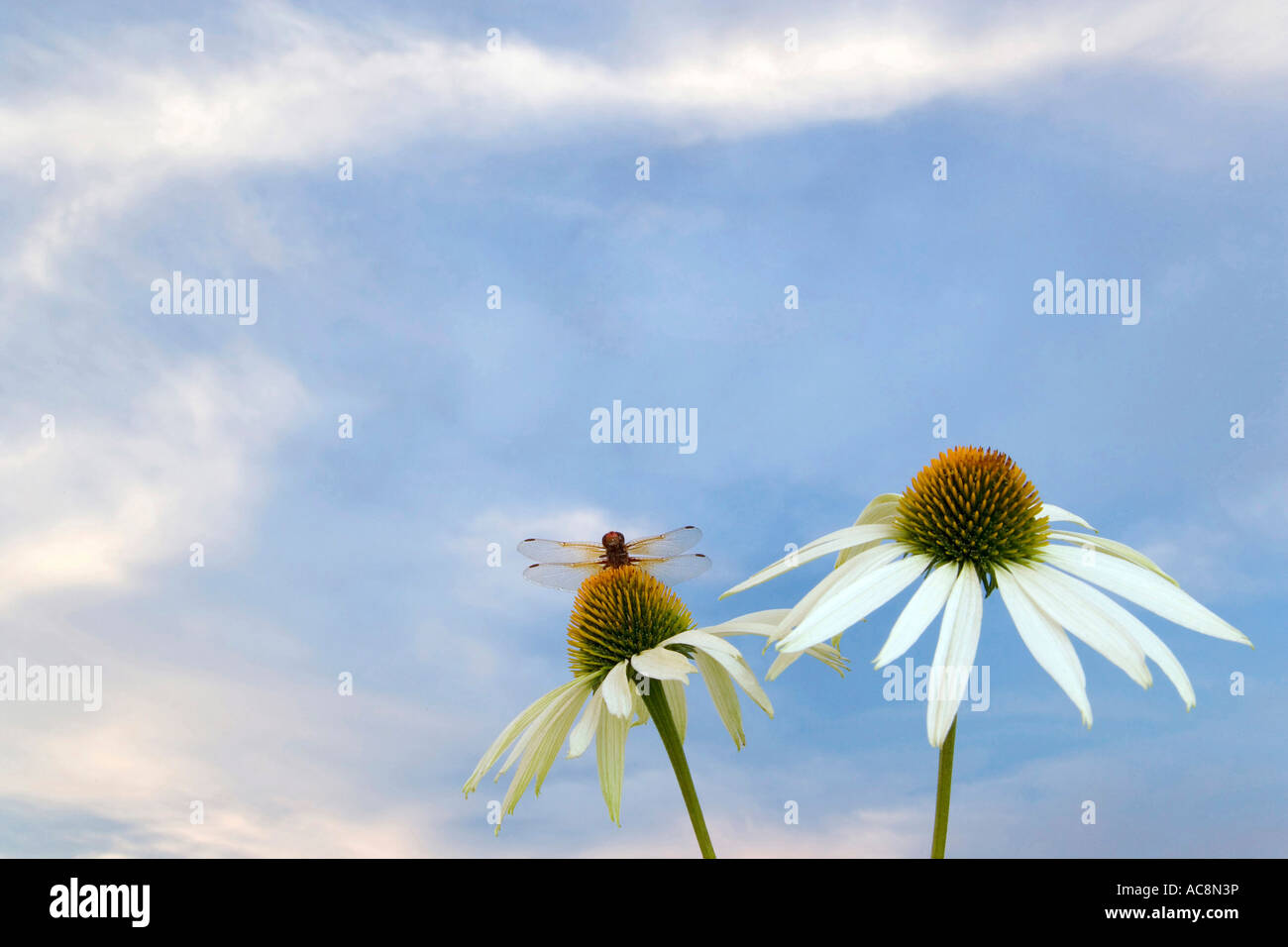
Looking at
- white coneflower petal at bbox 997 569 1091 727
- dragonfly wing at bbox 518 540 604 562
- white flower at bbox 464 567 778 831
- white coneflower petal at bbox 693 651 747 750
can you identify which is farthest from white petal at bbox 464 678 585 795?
white coneflower petal at bbox 997 569 1091 727

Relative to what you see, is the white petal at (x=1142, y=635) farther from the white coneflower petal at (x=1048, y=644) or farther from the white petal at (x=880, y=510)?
the white petal at (x=880, y=510)

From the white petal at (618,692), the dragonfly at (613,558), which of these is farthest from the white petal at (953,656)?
the dragonfly at (613,558)

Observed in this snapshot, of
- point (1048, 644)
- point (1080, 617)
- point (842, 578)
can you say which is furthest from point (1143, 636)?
point (842, 578)

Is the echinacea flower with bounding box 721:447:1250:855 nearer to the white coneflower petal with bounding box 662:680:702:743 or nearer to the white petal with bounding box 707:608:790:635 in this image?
the white petal with bounding box 707:608:790:635

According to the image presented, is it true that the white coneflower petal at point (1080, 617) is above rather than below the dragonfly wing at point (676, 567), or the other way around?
below
